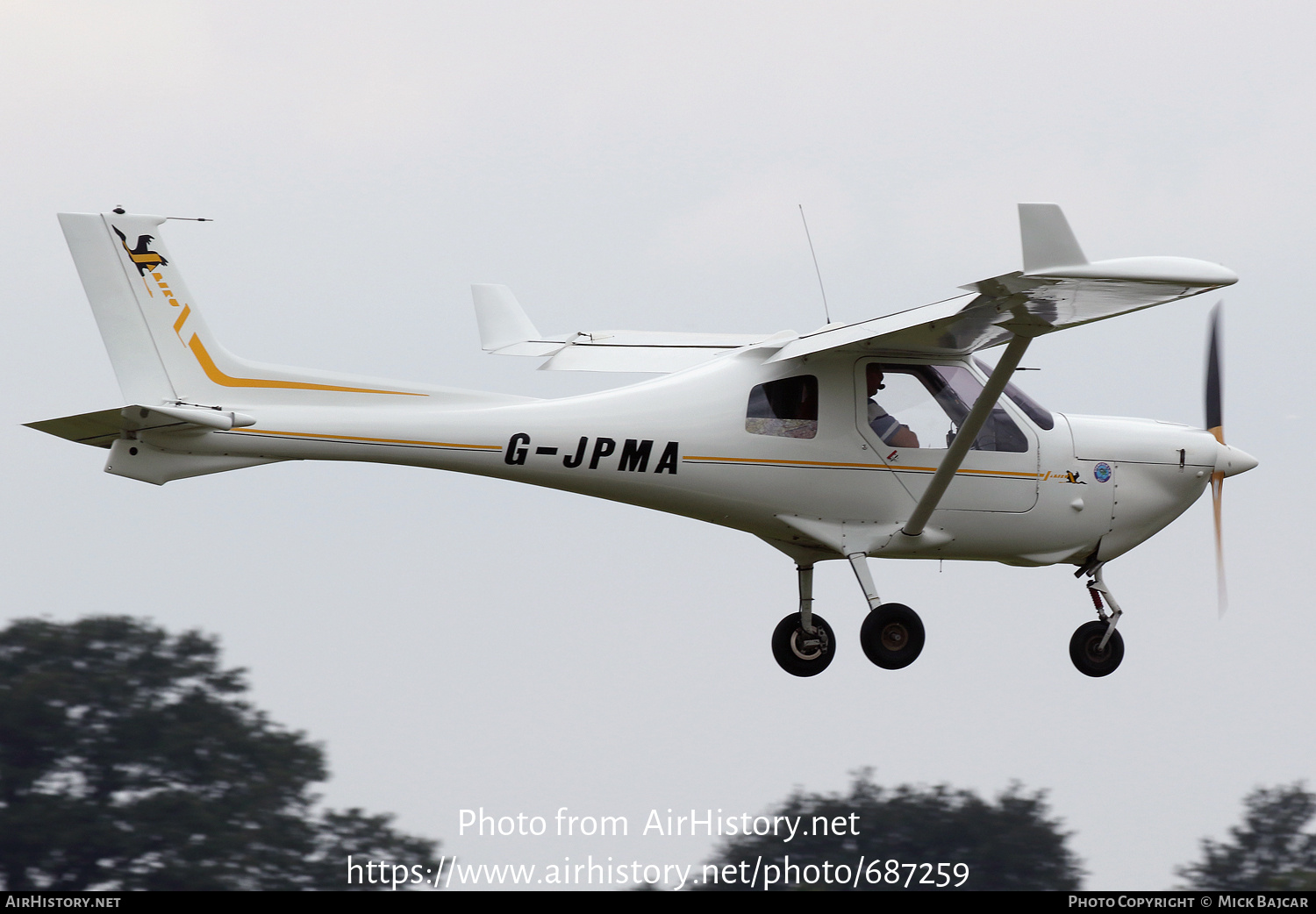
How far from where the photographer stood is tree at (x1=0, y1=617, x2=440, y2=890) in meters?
31.3

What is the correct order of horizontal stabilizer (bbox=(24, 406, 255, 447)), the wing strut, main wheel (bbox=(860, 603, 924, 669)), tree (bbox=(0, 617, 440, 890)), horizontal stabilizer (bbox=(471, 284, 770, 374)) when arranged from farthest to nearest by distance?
tree (bbox=(0, 617, 440, 890))
horizontal stabilizer (bbox=(471, 284, 770, 374))
main wheel (bbox=(860, 603, 924, 669))
the wing strut
horizontal stabilizer (bbox=(24, 406, 255, 447))

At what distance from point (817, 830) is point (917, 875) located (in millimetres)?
2454

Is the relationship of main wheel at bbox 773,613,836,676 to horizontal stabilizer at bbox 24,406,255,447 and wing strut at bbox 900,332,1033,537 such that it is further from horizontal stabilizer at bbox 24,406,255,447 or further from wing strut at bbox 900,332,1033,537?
horizontal stabilizer at bbox 24,406,255,447

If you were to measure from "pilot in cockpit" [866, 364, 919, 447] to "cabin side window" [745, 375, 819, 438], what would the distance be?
453 millimetres

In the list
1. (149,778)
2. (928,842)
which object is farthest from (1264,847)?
(149,778)

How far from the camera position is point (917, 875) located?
3647 cm

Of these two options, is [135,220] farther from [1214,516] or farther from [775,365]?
[1214,516]

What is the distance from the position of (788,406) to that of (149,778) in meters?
25.3

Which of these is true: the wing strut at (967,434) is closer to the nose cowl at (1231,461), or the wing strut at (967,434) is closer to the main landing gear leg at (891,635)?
the main landing gear leg at (891,635)

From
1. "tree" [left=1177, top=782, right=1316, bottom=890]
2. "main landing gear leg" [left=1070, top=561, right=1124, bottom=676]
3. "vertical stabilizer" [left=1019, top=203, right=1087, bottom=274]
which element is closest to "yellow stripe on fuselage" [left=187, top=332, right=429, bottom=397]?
"vertical stabilizer" [left=1019, top=203, right=1087, bottom=274]

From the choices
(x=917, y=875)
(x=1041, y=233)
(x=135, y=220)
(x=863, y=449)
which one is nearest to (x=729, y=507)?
(x=863, y=449)

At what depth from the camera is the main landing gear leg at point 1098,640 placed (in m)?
13.9

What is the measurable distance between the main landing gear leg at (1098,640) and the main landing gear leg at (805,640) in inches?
83.3

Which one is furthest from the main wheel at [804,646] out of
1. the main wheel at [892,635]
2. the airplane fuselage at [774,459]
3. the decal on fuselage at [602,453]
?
the decal on fuselage at [602,453]
